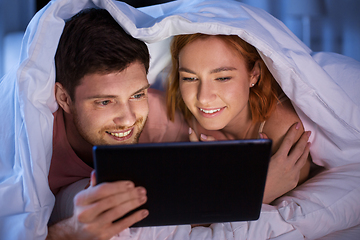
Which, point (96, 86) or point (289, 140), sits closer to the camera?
point (96, 86)

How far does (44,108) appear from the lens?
3.15 feet

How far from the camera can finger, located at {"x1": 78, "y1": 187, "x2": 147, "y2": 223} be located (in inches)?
28.0

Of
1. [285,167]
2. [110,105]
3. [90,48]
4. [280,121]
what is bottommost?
[285,167]

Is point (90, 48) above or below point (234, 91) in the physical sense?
above

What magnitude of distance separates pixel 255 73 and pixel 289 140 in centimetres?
29

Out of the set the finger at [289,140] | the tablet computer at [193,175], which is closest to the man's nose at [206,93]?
the finger at [289,140]

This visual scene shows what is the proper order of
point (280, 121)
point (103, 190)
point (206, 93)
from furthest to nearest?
1. point (280, 121)
2. point (206, 93)
3. point (103, 190)

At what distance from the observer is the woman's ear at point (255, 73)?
1.20m

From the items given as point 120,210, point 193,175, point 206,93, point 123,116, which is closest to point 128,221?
point 120,210

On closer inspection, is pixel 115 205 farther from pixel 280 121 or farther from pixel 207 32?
pixel 280 121

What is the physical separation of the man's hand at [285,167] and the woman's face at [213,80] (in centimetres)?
22

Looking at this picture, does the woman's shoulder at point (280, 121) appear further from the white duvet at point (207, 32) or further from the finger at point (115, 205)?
the finger at point (115, 205)

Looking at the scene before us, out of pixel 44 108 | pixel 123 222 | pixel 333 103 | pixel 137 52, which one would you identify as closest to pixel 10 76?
pixel 44 108

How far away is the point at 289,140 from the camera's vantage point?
1.10m
